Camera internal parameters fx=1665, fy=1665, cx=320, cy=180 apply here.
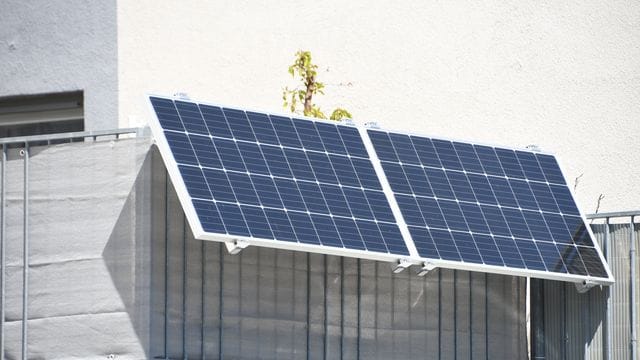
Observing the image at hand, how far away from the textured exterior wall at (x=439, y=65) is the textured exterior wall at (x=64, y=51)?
232mm

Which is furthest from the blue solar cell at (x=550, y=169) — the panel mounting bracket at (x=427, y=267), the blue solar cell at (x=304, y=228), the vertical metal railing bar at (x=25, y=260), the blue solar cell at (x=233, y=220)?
the vertical metal railing bar at (x=25, y=260)

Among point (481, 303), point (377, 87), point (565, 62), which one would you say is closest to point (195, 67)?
point (377, 87)

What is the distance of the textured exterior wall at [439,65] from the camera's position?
22.8 meters

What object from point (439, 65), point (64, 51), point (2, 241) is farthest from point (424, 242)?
point (64, 51)

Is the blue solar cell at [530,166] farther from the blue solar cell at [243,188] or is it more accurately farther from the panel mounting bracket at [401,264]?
the blue solar cell at [243,188]

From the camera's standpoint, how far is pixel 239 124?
16.8 metres

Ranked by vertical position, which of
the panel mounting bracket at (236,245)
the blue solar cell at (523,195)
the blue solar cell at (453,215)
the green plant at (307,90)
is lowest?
the panel mounting bracket at (236,245)

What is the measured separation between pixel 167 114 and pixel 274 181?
1.24 metres

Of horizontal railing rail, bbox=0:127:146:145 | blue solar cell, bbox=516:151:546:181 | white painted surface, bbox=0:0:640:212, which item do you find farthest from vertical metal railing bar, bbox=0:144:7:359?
white painted surface, bbox=0:0:640:212

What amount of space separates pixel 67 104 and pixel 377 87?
4.58m

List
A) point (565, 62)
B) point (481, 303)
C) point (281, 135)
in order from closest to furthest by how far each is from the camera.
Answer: point (281, 135), point (481, 303), point (565, 62)

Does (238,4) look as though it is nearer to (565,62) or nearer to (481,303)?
(565,62)

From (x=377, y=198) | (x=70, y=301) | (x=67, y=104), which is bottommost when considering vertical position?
(x=70, y=301)

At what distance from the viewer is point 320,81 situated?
936 inches
